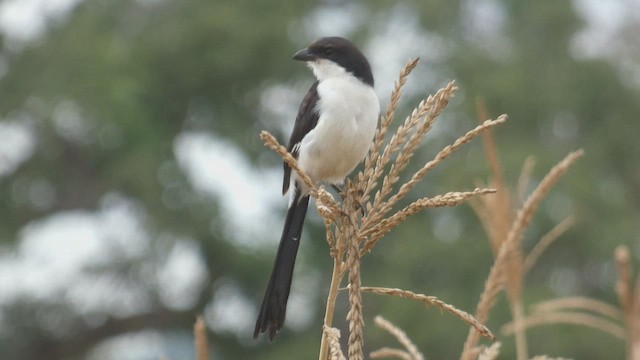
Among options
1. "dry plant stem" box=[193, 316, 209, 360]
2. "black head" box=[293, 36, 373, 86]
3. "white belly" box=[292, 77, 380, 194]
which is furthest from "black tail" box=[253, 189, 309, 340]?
"dry plant stem" box=[193, 316, 209, 360]

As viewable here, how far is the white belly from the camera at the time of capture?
3.18m

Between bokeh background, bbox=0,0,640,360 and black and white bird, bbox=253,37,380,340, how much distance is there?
8.82m

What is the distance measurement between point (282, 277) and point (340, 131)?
0.78 m

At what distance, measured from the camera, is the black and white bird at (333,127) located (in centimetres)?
318

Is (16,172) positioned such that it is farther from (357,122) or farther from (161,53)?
(357,122)

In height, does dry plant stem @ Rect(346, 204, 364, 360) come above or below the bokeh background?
below

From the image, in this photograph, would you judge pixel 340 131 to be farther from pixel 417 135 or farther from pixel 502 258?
pixel 417 135

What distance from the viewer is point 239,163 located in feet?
47.0

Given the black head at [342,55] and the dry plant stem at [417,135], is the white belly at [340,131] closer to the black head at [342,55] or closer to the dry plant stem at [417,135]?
the black head at [342,55]

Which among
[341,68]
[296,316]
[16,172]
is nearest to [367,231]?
[341,68]

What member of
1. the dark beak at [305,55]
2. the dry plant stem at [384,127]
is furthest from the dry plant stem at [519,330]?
the dark beak at [305,55]

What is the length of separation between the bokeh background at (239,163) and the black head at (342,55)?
343 inches

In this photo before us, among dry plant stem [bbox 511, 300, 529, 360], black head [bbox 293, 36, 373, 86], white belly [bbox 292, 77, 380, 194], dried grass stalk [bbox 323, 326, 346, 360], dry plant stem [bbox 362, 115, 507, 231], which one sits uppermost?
black head [bbox 293, 36, 373, 86]

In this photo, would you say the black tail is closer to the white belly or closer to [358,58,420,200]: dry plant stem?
the white belly
